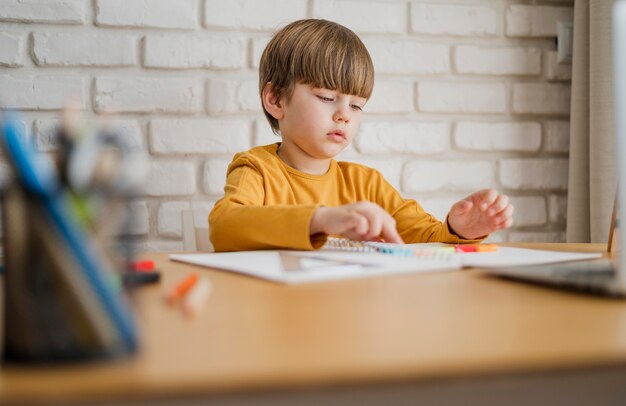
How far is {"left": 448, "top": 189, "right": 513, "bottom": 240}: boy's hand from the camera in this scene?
1124mm

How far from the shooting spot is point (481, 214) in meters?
1.15

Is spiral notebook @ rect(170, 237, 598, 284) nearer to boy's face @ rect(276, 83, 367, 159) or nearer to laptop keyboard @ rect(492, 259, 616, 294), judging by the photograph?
laptop keyboard @ rect(492, 259, 616, 294)

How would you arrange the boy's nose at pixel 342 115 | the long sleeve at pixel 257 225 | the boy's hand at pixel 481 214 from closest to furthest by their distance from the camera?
1. the long sleeve at pixel 257 225
2. the boy's hand at pixel 481 214
3. the boy's nose at pixel 342 115

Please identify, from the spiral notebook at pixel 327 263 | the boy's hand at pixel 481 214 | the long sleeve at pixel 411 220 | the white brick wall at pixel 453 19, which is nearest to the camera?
the spiral notebook at pixel 327 263

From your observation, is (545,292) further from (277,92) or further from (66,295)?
(277,92)

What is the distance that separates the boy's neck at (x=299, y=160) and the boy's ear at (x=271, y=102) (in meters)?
0.07

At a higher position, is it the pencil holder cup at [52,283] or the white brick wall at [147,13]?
the white brick wall at [147,13]

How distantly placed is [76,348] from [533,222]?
1.55m

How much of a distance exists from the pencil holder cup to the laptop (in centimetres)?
37

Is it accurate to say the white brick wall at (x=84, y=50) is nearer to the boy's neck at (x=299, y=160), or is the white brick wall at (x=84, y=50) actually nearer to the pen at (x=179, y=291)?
the boy's neck at (x=299, y=160)

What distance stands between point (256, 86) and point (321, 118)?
23 cm

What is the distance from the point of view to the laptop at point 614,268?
0.48 metres

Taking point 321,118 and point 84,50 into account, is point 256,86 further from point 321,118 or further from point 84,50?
point 84,50

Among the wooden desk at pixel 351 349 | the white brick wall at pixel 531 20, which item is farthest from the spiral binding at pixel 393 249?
the white brick wall at pixel 531 20
